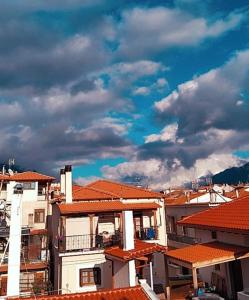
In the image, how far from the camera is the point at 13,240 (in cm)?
1521

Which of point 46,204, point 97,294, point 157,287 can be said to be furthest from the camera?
point 46,204

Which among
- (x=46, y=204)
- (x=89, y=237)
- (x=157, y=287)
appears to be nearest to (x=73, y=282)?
(x=89, y=237)

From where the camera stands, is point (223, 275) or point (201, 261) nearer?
point (201, 261)

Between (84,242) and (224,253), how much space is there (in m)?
12.5

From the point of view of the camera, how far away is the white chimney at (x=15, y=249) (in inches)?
575

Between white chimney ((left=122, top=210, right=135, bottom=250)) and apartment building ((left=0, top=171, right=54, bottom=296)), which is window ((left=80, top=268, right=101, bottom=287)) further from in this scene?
apartment building ((left=0, top=171, right=54, bottom=296))

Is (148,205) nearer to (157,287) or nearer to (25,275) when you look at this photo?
(157,287)

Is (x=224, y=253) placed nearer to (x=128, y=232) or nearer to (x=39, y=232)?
(x=128, y=232)

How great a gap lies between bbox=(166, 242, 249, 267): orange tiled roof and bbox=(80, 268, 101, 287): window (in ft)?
25.1

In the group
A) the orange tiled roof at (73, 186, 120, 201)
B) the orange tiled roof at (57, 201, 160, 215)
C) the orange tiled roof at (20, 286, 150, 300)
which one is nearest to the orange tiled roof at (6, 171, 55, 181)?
the orange tiled roof at (73, 186, 120, 201)

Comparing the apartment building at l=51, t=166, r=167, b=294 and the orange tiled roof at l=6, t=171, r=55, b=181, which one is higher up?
the orange tiled roof at l=6, t=171, r=55, b=181

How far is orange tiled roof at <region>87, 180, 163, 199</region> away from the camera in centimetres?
3192

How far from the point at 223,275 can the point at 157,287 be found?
19.4 ft

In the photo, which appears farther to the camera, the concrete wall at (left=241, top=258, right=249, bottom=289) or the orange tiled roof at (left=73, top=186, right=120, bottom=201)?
the orange tiled roof at (left=73, top=186, right=120, bottom=201)
